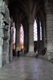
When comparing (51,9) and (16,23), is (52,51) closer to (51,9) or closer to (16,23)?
(51,9)

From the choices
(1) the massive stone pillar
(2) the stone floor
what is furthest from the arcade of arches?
(2) the stone floor

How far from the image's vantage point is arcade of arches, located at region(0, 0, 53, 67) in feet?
49.3

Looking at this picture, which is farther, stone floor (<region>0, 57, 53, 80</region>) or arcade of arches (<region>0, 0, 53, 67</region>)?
arcade of arches (<region>0, 0, 53, 67</region>)

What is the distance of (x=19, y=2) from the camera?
115 ft

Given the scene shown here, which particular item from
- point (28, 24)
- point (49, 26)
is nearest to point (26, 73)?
point (49, 26)

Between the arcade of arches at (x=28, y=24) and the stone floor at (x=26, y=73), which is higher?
the arcade of arches at (x=28, y=24)

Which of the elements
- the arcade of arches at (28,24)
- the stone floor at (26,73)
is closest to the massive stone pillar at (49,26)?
the arcade of arches at (28,24)

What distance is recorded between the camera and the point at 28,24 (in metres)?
39.2

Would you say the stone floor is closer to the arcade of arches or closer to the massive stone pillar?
the arcade of arches

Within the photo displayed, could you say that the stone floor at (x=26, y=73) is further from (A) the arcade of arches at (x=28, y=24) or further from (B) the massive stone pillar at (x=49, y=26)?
(B) the massive stone pillar at (x=49, y=26)

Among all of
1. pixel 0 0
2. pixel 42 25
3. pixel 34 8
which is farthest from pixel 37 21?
pixel 0 0

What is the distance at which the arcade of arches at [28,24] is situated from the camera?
15012 millimetres

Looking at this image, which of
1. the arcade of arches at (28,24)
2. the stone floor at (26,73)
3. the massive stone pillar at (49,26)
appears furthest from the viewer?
the massive stone pillar at (49,26)

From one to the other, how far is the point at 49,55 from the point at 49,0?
668 centimetres
